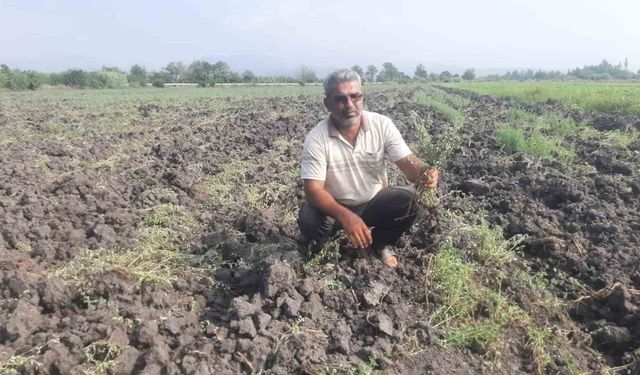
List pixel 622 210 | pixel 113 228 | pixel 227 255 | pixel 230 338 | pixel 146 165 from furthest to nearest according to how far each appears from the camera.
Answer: pixel 146 165 → pixel 622 210 → pixel 113 228 → pixel 227 255 → pixel 230 338

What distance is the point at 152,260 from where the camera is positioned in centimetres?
399

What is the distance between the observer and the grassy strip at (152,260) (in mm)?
3416

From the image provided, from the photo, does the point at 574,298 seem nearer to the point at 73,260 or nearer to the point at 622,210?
the point at 622,210

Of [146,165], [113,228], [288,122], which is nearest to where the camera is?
[113,228]

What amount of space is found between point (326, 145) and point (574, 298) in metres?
2.04

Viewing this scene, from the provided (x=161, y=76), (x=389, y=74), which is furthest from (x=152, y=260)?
(x=389, y=74)

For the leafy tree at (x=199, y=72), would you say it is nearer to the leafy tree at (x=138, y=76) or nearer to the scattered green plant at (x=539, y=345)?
the leafy tree at (x=138, y=76)

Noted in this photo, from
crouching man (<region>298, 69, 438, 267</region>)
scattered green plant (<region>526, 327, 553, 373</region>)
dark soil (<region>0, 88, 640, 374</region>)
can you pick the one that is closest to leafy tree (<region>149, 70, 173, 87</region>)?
dark soil (<region>0, 88, 640, 374</region>)

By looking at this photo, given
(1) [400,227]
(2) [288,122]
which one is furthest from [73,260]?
(2) [288,122]

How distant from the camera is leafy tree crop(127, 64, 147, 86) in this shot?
5404 cm

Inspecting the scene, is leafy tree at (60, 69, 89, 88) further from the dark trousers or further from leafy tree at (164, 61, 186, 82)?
the dark trousers

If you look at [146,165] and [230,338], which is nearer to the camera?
[230,338]

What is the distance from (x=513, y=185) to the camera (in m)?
5.92

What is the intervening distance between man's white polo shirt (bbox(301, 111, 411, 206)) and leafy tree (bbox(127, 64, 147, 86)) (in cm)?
5467
